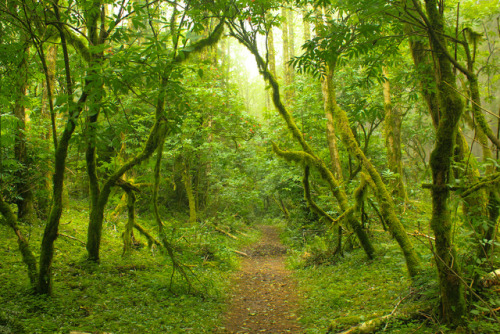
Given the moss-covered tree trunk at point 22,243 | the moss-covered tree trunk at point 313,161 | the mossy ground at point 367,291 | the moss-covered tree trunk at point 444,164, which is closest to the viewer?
the moss-covered tree trunk at point 444,164

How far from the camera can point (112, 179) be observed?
20.2 feet

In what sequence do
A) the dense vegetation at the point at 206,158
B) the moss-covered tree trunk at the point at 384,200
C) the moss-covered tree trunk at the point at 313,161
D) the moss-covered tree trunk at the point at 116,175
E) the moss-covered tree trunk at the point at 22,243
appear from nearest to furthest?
the dense vegetation at the point at 206,158
the moss-covered tree trunk at the point at 22,243
the moss-covered tree trunk at the point at 384,200
the moss-covered tree trunk at the point at 116,175
the moss-covered tree trunk at the point at 313,161

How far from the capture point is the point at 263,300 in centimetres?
662

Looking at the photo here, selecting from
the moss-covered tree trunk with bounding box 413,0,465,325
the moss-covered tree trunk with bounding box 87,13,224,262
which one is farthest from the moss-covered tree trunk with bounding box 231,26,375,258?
the moss-covered tree trunk with bounding box 413,0,465,325

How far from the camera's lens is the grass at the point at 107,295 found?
13.5ft

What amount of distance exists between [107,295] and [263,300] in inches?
133

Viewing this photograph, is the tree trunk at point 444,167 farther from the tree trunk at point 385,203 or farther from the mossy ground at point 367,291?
the tree trunk at point 385,203

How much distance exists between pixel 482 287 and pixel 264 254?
31.2 feet

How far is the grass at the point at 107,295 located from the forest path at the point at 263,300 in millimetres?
395

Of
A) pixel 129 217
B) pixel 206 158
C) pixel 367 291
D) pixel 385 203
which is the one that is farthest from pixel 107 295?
pixel 206 158

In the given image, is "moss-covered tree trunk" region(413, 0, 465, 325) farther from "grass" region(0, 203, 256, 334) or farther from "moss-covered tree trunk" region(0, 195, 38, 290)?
"moss-covered tree trunk" region(0, 195, 38, 290)

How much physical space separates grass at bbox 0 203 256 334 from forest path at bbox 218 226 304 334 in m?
0.40

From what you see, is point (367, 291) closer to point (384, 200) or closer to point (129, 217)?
point (384, 200)

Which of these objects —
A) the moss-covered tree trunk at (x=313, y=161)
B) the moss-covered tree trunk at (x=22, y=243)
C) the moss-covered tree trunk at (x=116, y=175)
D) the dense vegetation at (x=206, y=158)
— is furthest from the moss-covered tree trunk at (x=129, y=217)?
the moss-covered tree trunk at (x=313, y=161)
